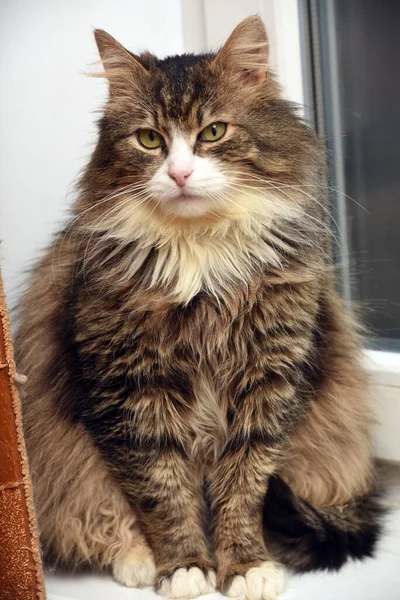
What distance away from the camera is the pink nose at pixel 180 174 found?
1.21 m

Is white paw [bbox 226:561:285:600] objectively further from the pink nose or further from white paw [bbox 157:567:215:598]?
the pink nose

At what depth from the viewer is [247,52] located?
132cm

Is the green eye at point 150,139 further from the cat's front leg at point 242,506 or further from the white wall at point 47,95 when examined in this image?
the cat's front leg at point 242,506

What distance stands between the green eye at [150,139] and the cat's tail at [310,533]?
0.64 meters

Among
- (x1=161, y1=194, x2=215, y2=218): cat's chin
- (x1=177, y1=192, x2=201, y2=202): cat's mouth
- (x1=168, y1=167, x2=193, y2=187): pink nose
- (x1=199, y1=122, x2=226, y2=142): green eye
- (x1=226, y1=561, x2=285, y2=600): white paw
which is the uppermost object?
(x1=199, y1=122, x2=226, y2=142): green eye

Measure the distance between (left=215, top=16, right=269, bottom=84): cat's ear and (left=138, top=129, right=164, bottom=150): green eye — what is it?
164 mm

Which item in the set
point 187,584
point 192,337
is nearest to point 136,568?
point 187,584

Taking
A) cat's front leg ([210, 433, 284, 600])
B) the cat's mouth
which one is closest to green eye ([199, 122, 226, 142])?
the cat's mouth

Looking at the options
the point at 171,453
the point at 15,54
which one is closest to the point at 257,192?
the point at 171,453

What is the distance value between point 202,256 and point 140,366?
0.21 m

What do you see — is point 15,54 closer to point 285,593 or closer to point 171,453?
point 171,453

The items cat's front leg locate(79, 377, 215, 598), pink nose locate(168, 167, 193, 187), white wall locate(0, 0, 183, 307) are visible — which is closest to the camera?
pink nose locate(168, 167, 193, 187)

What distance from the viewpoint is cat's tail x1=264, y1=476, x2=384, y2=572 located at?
1.37 metres

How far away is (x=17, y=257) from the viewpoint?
6.01ft
